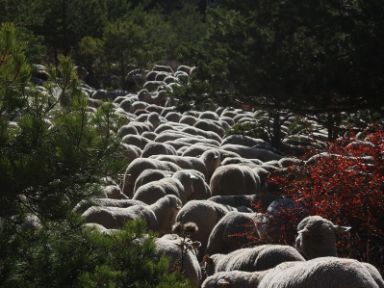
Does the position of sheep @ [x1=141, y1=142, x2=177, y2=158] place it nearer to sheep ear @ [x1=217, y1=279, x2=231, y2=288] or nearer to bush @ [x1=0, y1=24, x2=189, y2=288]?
sheep ear @ [x1=217, y1=279, x2=231, y2=288]

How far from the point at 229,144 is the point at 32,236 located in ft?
53.2

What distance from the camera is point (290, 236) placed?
1074 cm

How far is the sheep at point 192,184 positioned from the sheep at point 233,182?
455 mm

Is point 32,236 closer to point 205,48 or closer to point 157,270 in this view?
point 157,270

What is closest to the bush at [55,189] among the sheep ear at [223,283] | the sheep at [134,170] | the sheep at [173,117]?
the sheep ear at [223,283]

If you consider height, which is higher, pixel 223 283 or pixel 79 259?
pixel 79 259

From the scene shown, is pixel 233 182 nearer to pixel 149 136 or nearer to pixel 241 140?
pixel 149 136

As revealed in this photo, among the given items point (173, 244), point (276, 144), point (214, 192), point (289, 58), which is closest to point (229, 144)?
point (276, 144)

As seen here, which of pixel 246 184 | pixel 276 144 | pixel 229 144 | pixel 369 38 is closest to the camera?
pixel 369 38

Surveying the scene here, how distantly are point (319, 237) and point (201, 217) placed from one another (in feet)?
12.8

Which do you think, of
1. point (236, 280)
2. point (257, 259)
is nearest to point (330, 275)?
point (236, 280)

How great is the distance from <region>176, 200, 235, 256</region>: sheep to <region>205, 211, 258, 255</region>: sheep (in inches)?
26.9

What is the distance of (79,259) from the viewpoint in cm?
570

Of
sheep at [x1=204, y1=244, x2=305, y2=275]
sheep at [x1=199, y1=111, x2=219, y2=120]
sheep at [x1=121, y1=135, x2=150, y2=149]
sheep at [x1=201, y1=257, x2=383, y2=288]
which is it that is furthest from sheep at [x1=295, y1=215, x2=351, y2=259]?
sheep at [x1=199, y1=111, x2=219, y2=120]
